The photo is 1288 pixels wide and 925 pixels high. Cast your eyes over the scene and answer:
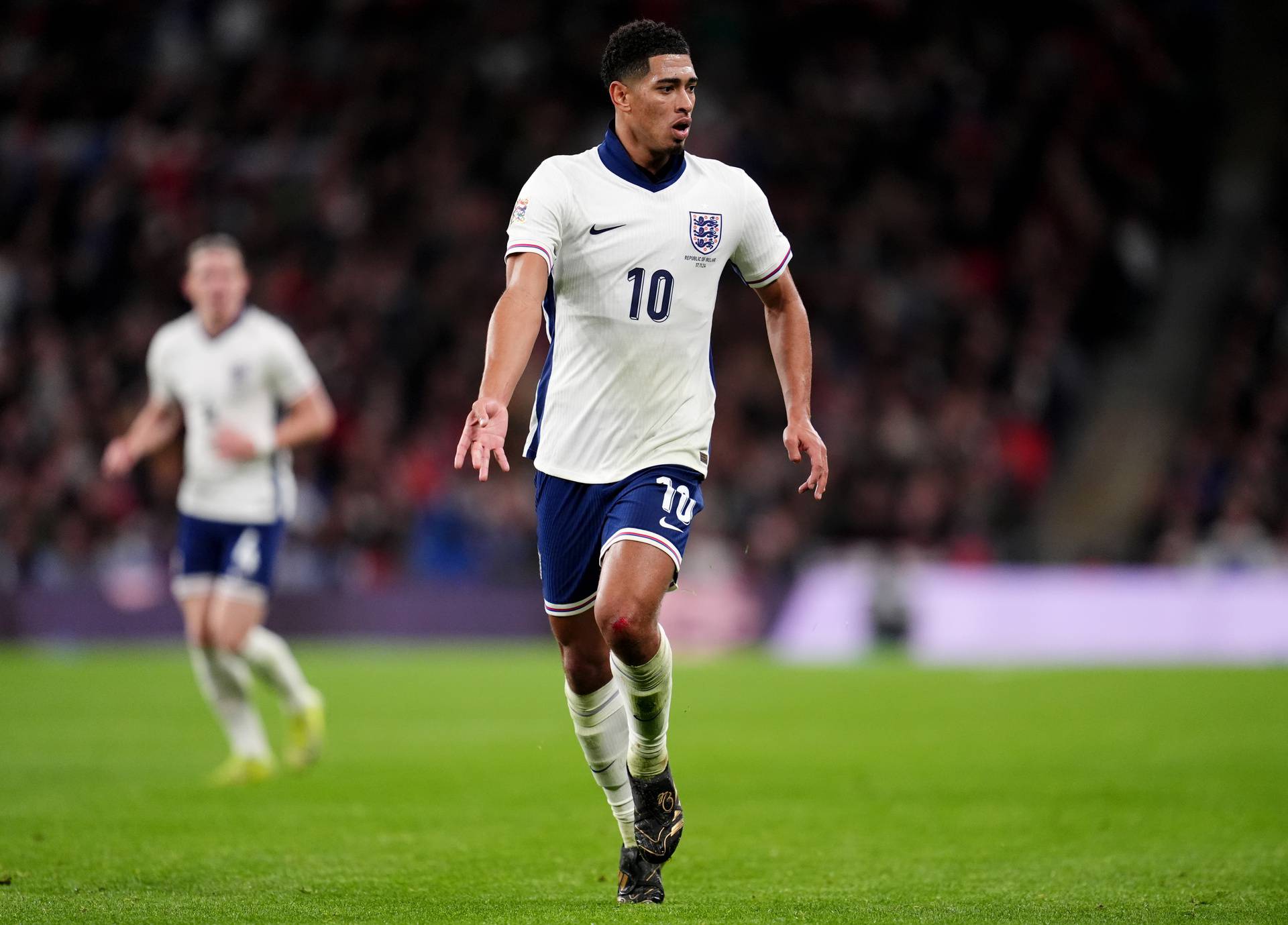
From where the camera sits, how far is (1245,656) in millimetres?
19781

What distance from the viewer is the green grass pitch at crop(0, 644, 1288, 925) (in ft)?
20.0

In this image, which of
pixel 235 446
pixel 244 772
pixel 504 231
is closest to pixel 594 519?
pixel 235 446

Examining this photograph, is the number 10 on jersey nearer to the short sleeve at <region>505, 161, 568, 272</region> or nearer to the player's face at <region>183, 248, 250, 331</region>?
the short sleeve at <region>505, 161, 568, 272</region>

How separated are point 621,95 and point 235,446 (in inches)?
187

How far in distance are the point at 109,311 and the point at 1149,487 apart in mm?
14535

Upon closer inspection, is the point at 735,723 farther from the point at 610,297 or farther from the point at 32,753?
the point at 610,297

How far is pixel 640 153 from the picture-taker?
6238 millimetres

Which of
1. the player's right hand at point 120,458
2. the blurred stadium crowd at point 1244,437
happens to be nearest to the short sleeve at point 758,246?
the player's right hand at point 120,458

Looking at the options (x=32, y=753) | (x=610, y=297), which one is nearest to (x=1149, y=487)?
(x=32, y=753)

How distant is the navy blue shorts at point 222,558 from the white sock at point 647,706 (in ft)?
15.1

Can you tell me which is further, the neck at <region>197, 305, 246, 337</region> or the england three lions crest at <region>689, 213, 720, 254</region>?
the neck at <region>197, 305, 246, 337</region>

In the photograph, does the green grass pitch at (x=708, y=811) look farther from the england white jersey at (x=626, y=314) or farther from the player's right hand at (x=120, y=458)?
the player's right hand at (x=120, y=458)

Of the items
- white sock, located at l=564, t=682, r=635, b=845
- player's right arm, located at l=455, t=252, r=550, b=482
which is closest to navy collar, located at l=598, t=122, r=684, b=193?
player's right arm, located at l=455, t=252, r=550, b=482

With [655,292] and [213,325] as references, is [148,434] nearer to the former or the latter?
[213,325]
